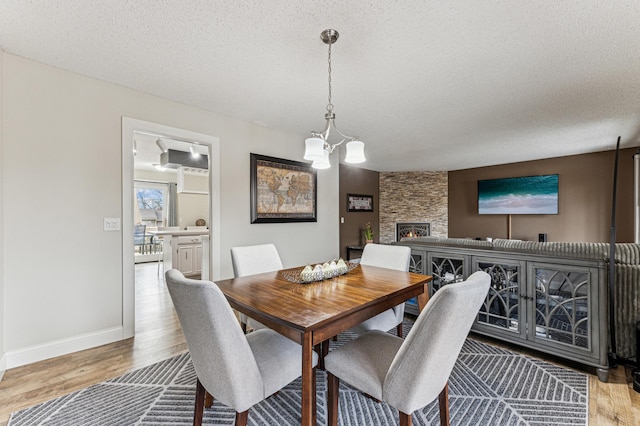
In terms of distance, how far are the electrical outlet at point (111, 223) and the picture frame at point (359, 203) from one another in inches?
186

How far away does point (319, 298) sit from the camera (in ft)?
4.92

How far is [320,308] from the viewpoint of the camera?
133cm

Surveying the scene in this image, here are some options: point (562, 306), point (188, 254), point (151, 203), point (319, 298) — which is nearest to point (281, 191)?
point (319, 298)

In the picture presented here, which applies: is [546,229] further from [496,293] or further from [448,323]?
[448,323]

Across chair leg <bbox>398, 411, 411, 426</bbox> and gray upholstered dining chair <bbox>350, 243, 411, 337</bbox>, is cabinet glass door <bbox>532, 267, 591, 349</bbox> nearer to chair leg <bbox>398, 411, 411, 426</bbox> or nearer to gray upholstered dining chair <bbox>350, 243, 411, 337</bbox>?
gray upholstered dining chair <bbox>350, 243, 411, 337</bbox>

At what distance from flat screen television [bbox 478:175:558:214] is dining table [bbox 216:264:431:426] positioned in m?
5.18

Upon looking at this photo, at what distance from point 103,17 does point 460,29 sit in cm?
220

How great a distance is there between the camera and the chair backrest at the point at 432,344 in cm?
104

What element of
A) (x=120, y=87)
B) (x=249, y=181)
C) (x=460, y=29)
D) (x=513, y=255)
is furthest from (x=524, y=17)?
(x=120, y=87)

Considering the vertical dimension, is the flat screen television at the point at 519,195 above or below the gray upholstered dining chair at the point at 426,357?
above

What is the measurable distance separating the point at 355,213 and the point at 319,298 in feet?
17.4

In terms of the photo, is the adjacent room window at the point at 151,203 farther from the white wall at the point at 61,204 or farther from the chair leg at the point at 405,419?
the chair leg at the point at 405,419

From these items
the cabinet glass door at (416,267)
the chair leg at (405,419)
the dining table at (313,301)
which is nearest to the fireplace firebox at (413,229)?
the cabinet glass door at (416,267)

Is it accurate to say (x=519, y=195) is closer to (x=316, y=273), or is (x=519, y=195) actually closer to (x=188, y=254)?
(x=316, y=273)
